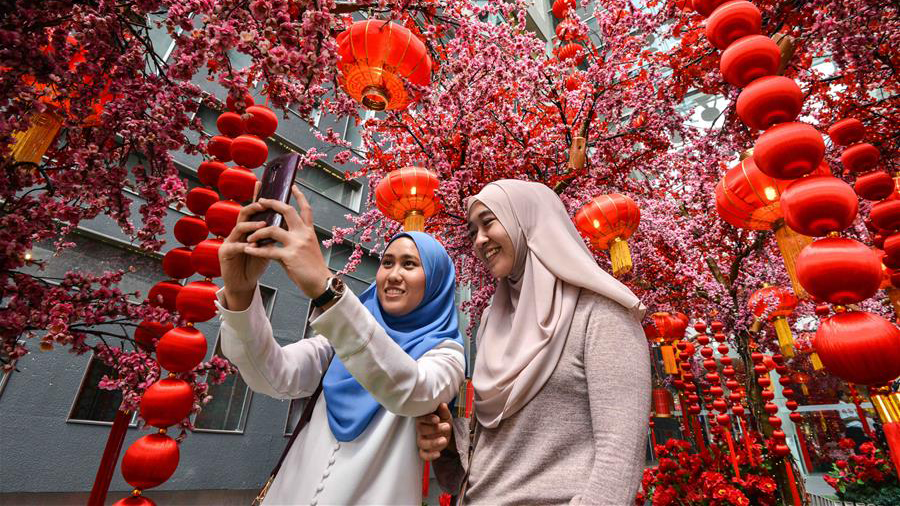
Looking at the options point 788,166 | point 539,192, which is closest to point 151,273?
point 539,192

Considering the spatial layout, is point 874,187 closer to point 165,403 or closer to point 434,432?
point 434,432

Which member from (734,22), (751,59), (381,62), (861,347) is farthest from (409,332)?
(734,22)

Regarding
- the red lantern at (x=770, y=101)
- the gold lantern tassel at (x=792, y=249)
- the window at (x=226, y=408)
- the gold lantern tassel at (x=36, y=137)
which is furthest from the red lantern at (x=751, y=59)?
the window at (x=226, y=408)

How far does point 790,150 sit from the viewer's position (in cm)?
197

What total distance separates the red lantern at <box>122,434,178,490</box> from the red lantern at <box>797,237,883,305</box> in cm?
331

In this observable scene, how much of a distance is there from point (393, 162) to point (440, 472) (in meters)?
6.59

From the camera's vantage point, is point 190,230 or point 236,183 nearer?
point 236,183

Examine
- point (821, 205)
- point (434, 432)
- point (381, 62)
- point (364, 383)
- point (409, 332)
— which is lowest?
point (434, 432)

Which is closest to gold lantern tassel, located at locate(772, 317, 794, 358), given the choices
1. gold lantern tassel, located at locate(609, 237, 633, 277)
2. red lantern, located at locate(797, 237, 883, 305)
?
gold lantern tassel, located at locate(609, 237, 633, 277)

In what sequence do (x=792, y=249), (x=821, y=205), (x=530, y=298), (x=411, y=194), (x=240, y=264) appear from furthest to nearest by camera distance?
(x=411, y=194)
(x=792, y=249)
(x=821, y=205)
(x=530, y=298)
(x=240, y=264)

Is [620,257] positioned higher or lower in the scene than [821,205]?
higher

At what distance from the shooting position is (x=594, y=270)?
1534mm

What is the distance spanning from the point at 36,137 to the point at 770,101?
3.92m

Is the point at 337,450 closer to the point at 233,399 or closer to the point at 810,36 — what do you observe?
the point at 810,36
